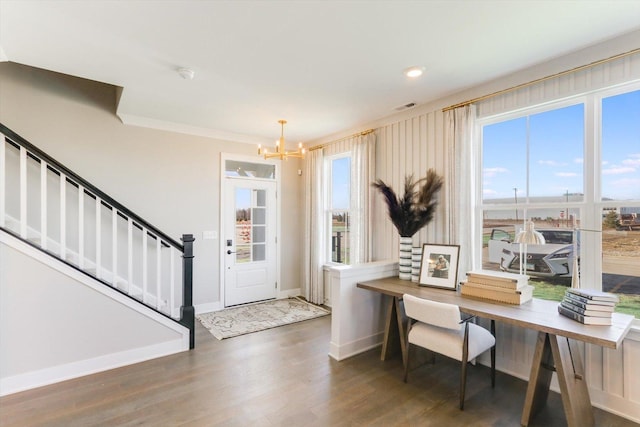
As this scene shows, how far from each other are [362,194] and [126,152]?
10.4ft

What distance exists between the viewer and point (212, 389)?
96.3 inches

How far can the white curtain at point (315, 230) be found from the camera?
4820 millimetres

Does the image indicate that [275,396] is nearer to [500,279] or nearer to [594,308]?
[500,279]

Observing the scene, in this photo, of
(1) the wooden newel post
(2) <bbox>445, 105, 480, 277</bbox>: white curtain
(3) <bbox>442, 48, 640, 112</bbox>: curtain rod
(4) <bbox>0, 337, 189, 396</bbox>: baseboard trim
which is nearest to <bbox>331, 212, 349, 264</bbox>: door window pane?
(2) <bbox>445, 105, 480, 277</bbox>: white curtain

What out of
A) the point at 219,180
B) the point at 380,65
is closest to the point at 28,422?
the point at 219,180

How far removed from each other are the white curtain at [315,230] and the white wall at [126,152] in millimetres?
643

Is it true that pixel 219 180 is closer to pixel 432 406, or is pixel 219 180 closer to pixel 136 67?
pixel 136 67

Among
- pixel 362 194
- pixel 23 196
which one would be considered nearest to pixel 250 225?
pixel 362 194

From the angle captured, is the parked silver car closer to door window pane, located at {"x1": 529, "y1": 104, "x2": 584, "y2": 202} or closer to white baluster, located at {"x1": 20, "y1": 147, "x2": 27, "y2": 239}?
door window pane, located at {"x1": 529, "y1": 104, "x2": 584, "y2": 202}

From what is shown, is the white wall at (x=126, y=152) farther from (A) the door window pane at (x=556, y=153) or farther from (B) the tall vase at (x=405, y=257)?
(A) the door window pane at (x=556, y=153)

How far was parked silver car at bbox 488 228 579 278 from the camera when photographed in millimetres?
2457

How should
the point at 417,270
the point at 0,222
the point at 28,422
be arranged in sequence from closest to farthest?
the point at 28,422, the point at 0,222, the point at 417,270

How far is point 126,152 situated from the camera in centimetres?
384

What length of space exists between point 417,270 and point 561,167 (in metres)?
1.55
